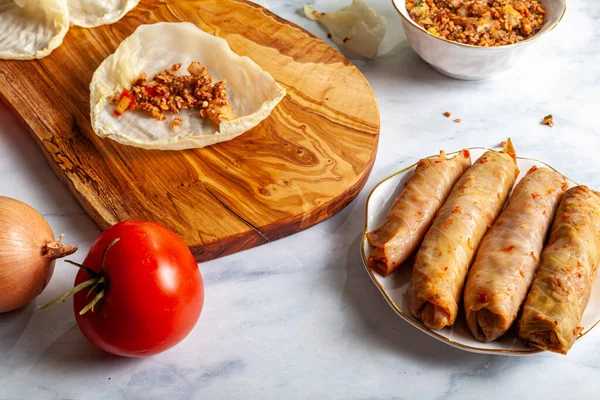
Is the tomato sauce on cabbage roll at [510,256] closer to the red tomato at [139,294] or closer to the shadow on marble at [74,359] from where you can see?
the red tomato at [139,294]

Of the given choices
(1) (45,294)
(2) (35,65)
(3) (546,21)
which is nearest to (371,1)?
(3) (546,21)

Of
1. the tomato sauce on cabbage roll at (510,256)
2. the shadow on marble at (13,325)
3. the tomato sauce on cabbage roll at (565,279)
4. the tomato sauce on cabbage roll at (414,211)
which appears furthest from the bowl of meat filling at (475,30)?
the shadow on marble at (13,325)

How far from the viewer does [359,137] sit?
3.05 m

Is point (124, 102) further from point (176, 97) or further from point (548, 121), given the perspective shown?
point (548, 121)

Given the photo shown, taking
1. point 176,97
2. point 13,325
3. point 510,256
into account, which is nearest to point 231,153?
point 176,97

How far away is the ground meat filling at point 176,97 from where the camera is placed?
3.04 metres

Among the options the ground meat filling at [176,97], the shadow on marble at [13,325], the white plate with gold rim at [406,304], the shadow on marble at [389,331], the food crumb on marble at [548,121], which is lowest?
the shadow on marble at [389,331]

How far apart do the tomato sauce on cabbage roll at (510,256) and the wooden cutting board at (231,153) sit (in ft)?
2.17

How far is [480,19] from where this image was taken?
3344mm

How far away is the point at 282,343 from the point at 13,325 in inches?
38.6

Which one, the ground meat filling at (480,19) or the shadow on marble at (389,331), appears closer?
the shadow on marble at (389,331)

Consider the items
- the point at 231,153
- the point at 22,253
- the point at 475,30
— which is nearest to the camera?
the point at 22,253

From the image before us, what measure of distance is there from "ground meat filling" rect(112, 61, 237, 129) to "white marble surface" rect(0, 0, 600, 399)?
0.51 meters

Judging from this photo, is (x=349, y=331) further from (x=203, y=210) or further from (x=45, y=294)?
(x=45, y=294)
